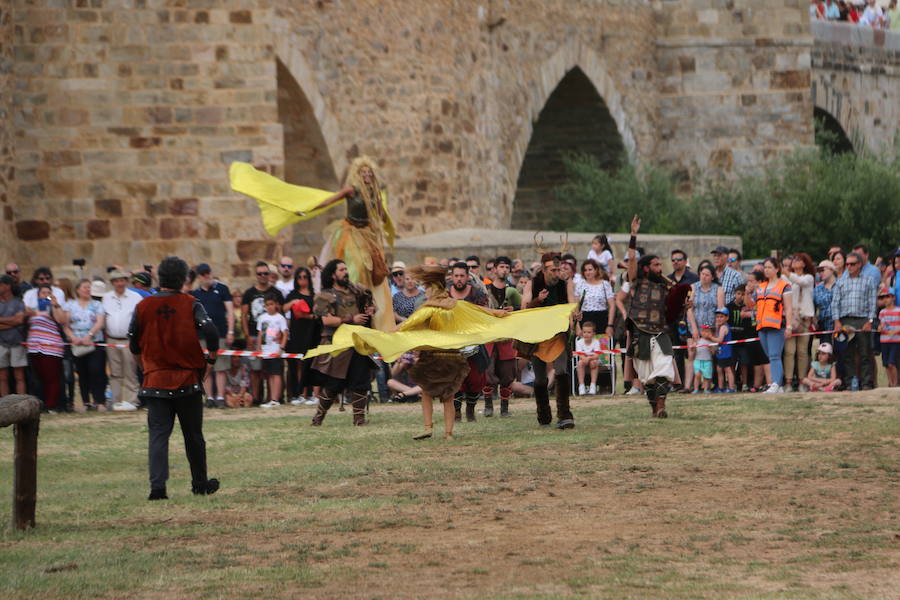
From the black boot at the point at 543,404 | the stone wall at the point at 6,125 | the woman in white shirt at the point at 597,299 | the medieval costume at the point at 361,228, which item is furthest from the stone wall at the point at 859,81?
the black boot at the point at 543,404

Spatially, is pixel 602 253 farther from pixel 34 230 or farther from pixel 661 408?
pixel 34 230

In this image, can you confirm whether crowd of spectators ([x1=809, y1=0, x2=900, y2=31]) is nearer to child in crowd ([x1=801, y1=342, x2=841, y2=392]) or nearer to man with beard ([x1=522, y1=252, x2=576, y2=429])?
child in crowd ([x1=801, y1=342, x2=841, y2=392])

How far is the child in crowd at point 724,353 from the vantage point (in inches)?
675

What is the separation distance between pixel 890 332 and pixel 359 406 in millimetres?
5617

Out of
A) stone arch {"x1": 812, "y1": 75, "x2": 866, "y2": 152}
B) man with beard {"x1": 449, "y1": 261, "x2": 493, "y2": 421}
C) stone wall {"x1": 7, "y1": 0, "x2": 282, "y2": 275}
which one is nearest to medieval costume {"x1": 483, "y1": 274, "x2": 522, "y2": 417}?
man with beard {"x1": 449, "y1": 261, "x2": 493, "y2": 421}

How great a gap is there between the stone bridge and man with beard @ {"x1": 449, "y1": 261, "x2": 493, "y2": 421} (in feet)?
24.2

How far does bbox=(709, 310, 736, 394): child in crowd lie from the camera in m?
17.2

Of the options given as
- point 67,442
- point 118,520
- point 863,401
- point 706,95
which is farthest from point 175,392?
point 706,95

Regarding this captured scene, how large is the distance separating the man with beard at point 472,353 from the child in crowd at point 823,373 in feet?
13.3

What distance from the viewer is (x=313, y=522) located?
9.12 meters

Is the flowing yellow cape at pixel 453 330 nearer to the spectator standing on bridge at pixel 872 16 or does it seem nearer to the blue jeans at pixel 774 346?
the blue jeans at pixel 774 346

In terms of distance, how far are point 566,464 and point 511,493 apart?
131 centimetres

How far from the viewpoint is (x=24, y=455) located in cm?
906

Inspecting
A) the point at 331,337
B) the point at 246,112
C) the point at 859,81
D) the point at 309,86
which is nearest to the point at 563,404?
the point at 331,337
